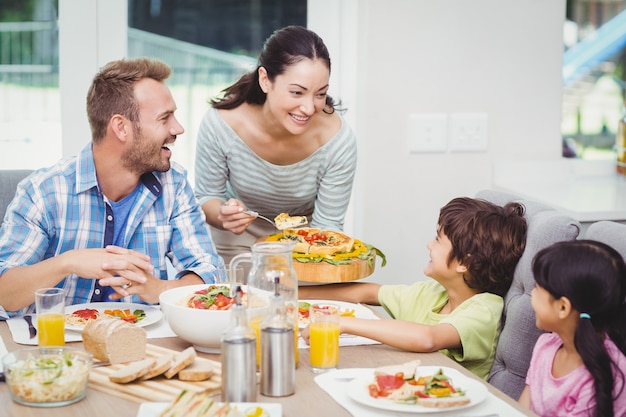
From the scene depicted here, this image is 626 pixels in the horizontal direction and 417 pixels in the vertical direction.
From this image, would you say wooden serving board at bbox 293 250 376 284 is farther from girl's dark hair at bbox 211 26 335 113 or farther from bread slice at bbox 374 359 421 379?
bread slice at bbox 374 359 421 379

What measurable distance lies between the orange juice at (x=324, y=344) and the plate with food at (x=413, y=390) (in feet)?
0.30

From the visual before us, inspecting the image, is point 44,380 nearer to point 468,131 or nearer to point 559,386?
point 559,386

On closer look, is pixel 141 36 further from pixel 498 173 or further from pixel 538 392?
pixel 538 392

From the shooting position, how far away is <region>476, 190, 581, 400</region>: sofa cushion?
6.72 feet

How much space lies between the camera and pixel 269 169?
289 centimetres

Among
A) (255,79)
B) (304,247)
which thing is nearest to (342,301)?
(304,247)

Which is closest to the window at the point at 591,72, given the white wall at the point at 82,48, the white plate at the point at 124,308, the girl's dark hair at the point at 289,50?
the girl's dark hair at the point at 289,50

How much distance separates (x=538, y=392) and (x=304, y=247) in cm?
85

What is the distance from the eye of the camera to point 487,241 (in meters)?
2.17

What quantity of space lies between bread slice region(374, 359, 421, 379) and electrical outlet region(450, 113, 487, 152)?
1.83 metres

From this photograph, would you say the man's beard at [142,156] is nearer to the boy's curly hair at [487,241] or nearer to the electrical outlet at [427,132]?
the boy's curly hair at [487,241]

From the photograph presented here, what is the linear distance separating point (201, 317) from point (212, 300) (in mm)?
124

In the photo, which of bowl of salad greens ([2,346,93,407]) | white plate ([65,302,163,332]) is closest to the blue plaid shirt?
white plate ([65,302,163,332])

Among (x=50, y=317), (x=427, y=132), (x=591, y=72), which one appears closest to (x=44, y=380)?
(x=50, y=317)
